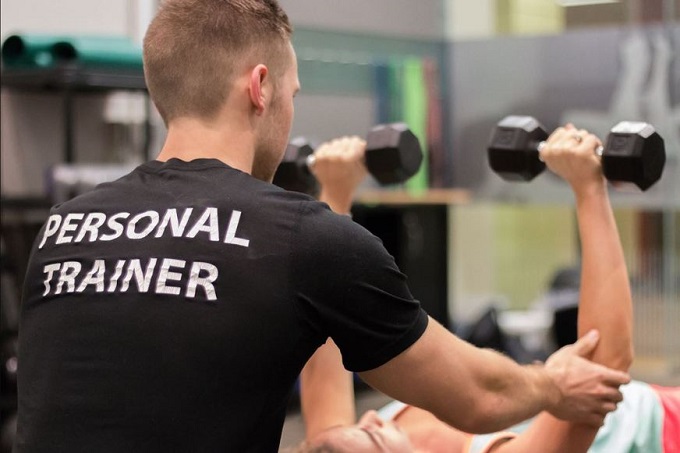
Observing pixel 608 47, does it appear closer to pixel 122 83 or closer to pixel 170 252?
pixel 122 83

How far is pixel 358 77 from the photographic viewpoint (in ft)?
16.7

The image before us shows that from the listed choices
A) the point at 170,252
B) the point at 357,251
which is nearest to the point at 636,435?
the point at 357,251

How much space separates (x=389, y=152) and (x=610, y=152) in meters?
0.49

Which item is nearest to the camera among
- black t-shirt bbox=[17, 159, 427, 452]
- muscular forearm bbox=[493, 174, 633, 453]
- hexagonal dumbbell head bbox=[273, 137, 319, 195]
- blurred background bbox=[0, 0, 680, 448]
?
black t-shirt bbox=[17, 159, 427, 452]

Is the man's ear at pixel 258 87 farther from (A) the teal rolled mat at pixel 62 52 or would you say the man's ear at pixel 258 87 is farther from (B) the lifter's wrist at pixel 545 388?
(A) the teal rolled mat at pixel 62 52

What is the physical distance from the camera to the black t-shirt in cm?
Answer: 128

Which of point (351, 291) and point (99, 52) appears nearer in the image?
point (351, 291)

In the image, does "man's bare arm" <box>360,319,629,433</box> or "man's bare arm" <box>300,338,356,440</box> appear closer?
"man's bare arm" <box>360,319,629,433</box>

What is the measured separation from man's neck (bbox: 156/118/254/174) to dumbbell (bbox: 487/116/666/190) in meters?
0.62

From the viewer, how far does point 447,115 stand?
5164mm

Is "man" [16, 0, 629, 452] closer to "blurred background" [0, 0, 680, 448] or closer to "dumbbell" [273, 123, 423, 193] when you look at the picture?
"dumbbell" [273, 123, 423, 193]

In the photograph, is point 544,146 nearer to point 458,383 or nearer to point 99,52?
point 458,383

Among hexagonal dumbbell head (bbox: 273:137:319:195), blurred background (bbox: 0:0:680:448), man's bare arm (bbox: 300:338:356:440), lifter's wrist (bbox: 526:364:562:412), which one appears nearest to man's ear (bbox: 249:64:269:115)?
lifter's wrist (bbox: 526:364:562:412)

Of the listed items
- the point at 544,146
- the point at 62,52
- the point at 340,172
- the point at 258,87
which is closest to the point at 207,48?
the point at 258,87
